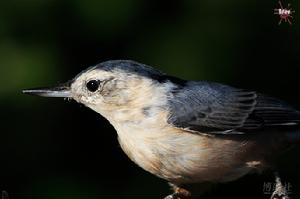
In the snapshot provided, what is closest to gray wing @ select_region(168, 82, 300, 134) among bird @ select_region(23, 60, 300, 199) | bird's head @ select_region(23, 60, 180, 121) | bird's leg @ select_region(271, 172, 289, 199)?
bird @ select_region(23, 60, 300, 199)

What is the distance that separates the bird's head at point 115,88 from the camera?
4371mm

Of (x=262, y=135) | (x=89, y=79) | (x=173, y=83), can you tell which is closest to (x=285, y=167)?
(x=262, y=135)

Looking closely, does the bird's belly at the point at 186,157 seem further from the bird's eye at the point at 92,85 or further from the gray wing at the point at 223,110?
the bird's eye at the point at 92,85

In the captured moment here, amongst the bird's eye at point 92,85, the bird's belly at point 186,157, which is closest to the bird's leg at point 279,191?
the bird's belly at point 186,157

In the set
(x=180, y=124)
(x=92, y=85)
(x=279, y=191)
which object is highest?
(x=92, y=85)

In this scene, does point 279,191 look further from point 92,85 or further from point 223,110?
point 92,85

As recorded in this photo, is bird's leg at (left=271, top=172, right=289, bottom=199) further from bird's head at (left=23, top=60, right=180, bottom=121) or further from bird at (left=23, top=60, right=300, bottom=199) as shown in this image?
bird's head at (left=23, top=60, right=180, bottom=121)

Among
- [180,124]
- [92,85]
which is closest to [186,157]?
[180,124]

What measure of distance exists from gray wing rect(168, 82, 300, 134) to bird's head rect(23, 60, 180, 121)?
0.12 m

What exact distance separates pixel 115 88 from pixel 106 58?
117 cm

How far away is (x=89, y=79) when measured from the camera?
4371 mm

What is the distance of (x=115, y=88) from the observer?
4.42 meters

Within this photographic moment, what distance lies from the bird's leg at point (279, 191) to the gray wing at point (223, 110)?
0.92ft

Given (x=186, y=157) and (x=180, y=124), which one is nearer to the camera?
(x=186, y=157)
